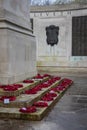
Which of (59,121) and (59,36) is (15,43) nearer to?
(59,121)

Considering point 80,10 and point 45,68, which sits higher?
point 80,10

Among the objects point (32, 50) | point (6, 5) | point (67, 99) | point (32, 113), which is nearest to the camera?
point (32, 113)

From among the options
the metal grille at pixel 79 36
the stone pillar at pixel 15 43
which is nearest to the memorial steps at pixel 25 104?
the stone pillar at pixel 15 43

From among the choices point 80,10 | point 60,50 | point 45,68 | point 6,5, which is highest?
point 80,10

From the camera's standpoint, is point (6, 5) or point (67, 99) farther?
point (6, 5)

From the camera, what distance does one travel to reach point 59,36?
21188mm

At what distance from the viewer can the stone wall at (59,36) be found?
20.8 metres

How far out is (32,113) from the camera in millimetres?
5645

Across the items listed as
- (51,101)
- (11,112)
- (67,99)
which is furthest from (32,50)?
(11,112)

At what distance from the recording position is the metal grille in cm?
2042

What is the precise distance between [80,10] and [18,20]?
37.9 feet

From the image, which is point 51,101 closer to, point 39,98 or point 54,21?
point 39,98

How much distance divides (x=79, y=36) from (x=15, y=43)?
12289 mm

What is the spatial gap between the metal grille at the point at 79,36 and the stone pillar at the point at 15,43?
30.8 ft
